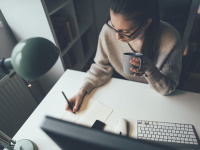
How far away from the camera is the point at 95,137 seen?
0.93ft

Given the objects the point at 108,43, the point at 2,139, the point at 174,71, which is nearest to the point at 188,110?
the point at 174,71

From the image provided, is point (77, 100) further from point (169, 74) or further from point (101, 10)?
point (101, 10)

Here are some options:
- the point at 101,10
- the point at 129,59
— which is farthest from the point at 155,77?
the point at 101,10

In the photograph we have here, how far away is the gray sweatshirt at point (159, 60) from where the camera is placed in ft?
3.00

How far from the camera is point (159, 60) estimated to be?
38.8 inches

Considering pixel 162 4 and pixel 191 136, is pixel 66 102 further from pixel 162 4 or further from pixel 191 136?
pixel 162 4

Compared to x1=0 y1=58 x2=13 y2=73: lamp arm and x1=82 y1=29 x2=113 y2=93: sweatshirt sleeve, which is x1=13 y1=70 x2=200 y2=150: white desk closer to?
x1=82 y1=29 x2=113 y2=93: sweatshirt sleeve

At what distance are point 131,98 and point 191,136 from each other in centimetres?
36

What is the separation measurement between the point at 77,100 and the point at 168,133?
0.54 m

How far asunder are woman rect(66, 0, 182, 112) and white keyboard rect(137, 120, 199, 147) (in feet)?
0.69

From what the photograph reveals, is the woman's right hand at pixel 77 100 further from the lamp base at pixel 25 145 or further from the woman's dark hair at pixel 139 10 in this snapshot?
the woman's dark hair at pixel 139 10

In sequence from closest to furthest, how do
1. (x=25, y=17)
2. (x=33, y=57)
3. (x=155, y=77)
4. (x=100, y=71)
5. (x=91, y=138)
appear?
(x=91, y=138) → (x=33, y=57) → (x=155, y=77) → (x=100, y=71) → (x=25, y=17)

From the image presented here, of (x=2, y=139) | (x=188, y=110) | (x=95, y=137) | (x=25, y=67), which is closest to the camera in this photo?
(x=95, y=137)

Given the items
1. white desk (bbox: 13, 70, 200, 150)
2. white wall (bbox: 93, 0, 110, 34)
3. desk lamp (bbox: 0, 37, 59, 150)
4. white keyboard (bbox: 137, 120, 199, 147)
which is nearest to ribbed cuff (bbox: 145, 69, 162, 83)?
white desk (bbox: 13, 70, 200, 150)
